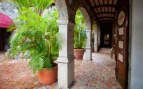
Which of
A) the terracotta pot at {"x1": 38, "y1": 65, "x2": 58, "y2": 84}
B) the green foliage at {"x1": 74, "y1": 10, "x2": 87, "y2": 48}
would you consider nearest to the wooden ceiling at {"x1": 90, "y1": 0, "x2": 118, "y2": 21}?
the green foliage at {"x1": 74, "y1": 10, "x2": 87, "y2": 48}

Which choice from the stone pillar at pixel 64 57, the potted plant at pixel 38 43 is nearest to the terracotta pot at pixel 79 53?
the potted plant at pixel 38 43

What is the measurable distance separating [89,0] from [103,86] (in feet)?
11.5

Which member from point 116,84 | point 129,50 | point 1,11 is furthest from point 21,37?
point 1,11

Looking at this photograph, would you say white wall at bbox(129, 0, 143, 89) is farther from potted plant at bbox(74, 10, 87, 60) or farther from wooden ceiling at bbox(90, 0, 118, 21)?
potted plant at bbox(74, 10, 87, 60)

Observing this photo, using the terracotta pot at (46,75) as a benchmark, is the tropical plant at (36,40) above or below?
above

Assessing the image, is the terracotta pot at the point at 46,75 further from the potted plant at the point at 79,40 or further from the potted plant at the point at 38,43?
the potted plant at the point at 79,40

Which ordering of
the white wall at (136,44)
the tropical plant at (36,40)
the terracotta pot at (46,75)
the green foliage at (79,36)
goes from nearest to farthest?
the white wall at (136,44) → the tropical plant at (36,40) → the terracotta pot at (46,75) → the green foliage at (79,36)

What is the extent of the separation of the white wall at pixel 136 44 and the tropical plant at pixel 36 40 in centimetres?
156

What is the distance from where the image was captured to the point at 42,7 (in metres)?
4.59

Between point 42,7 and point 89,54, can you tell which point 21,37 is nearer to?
point 42,7

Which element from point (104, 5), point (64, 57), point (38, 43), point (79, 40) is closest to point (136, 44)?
point (64, 57)

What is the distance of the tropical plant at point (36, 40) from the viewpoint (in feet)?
7.49

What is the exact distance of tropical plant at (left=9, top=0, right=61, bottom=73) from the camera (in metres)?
2.28

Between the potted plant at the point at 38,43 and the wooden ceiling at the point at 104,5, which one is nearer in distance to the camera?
the potted plant at the point at 38,43
